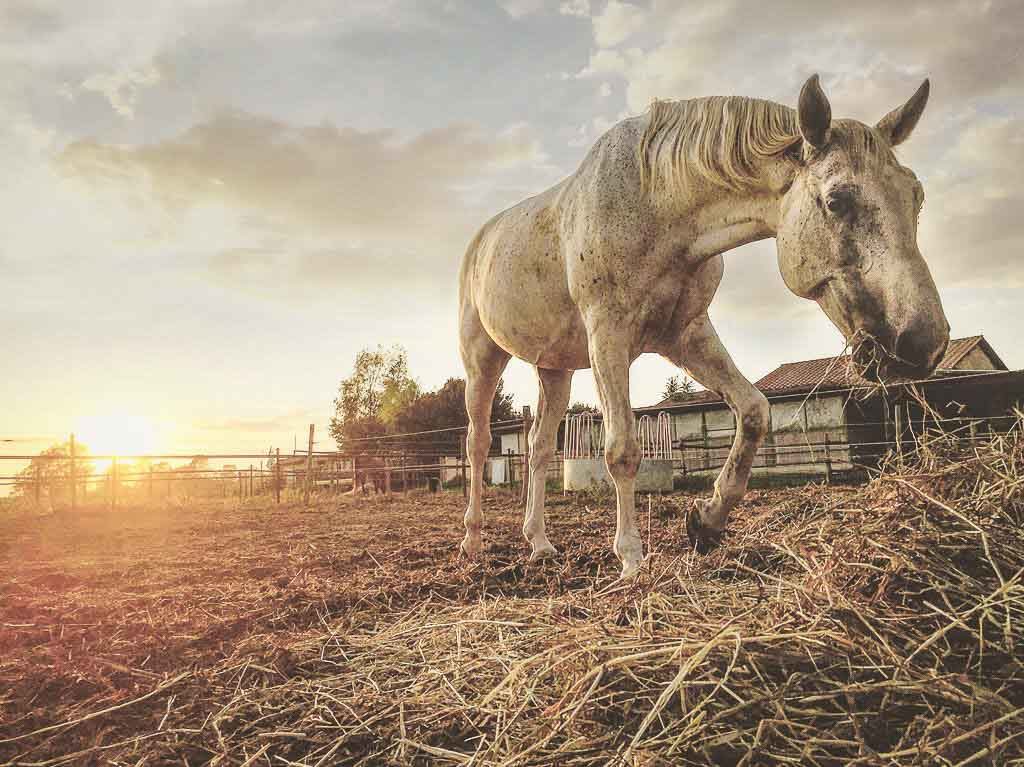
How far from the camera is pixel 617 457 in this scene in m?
3.12

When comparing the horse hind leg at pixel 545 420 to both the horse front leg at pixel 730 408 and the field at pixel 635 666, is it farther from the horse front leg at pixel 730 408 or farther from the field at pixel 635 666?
the field at pixel 635 666

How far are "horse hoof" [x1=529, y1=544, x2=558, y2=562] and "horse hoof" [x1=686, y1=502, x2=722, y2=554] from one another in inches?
42.1

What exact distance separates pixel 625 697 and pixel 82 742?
1.42m

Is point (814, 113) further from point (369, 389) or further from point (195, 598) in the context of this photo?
point (369, 389)

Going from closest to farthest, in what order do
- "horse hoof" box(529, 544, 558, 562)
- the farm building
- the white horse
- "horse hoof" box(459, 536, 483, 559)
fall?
the white horse
"horse hoof" box(529, 544, 558, 562)
"horse hoof" box(459, 536, 483, 559)
the farm building

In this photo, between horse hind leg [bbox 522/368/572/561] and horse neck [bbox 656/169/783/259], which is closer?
horse neck [bbox 656/169/783/259]

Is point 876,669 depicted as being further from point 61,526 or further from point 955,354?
point 955,354

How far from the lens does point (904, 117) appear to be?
8.64 ft

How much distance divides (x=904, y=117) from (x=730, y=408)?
1.50m

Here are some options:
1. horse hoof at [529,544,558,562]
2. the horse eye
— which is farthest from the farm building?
Result: the horse eye

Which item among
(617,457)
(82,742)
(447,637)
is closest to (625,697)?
(447,637)

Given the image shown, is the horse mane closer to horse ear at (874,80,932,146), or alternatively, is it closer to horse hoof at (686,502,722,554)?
horse ear at (874,80,932,146)

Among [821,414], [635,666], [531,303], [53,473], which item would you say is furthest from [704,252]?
[821,414]

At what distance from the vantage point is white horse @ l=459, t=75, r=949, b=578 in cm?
235
